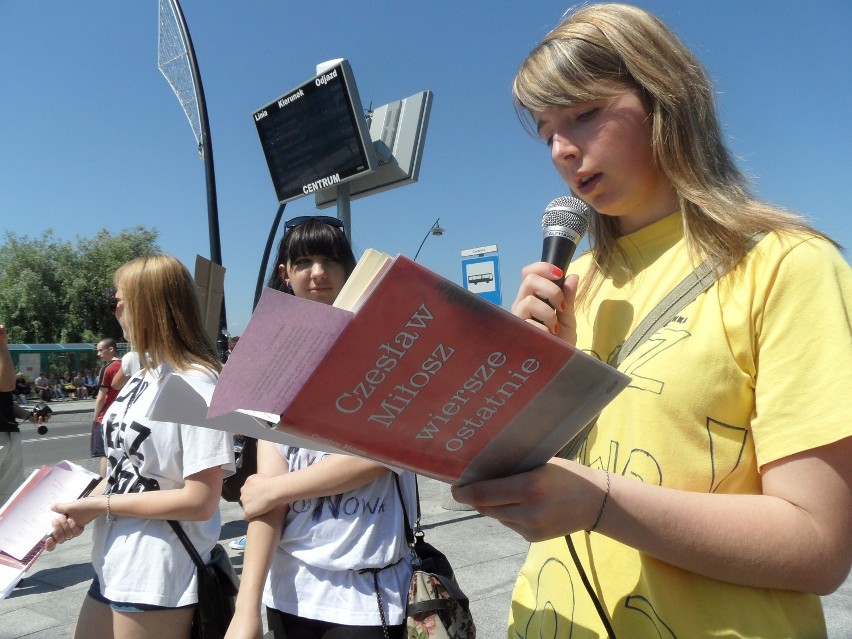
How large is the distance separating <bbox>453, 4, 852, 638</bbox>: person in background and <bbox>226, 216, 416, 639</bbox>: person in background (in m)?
0.72

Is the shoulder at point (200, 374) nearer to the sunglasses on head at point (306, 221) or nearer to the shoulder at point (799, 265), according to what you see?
the sunglasses on head at point (306, 221)

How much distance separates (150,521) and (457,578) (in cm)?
264

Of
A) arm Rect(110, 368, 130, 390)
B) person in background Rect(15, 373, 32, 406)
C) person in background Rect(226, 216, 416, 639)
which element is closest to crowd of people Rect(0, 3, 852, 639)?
person in background Rect(226, 216, 416, 639)

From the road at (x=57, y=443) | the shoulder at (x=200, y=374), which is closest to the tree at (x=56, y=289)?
the road at (x=57, y=443)

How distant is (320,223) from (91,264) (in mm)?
40079

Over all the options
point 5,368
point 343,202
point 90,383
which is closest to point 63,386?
point 90,383

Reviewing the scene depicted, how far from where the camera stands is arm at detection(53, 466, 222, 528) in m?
2.07

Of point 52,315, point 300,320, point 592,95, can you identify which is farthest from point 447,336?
point 52,315

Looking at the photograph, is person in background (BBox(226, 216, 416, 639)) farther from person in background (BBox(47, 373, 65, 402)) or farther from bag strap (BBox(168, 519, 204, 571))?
person in background (BBox(47, 373, 65, 402))

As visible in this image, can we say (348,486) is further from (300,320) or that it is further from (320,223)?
(300,320)

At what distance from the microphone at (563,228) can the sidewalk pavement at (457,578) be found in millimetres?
2879

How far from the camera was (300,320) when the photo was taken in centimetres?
71

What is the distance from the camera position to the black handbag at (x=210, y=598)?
208 cm

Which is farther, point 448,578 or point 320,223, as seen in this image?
point 320,223
